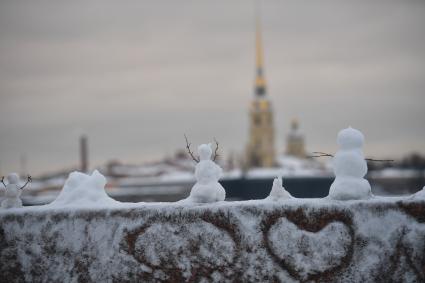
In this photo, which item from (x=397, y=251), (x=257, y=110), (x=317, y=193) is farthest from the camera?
(x=257, y=110)

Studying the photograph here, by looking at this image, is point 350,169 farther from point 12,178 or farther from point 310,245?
point 12,178

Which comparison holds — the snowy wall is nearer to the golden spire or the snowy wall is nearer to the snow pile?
the snow pile

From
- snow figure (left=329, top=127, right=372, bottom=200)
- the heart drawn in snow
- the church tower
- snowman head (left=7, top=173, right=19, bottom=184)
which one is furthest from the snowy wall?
the church tower

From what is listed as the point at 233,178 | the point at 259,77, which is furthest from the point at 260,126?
the point at 233,178

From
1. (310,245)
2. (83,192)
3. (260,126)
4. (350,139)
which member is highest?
(260,126)

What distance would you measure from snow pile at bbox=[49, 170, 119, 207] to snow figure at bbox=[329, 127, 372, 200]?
184cm

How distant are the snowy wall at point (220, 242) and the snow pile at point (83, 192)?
18cm

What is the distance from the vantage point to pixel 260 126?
296 ft

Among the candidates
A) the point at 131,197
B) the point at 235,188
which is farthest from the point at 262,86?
the point at 235,188

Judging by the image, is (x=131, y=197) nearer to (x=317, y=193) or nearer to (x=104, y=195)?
(x=317, y=193)

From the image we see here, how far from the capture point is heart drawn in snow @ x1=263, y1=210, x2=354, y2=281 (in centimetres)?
341

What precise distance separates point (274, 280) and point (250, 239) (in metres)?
0.34

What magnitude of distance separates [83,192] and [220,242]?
1315 mm

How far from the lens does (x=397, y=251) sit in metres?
3.32
